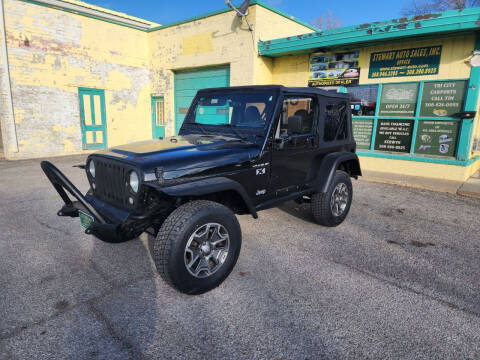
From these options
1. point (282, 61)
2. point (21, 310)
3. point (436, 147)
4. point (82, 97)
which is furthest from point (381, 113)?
point (82, 97)

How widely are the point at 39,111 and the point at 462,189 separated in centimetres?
1266

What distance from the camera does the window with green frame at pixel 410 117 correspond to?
714 centimetres

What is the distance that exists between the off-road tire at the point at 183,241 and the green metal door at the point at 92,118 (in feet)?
35.8

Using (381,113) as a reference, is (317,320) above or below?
below

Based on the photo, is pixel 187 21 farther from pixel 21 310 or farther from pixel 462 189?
pixel 21 310

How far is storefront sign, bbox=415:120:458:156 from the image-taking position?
718 cm

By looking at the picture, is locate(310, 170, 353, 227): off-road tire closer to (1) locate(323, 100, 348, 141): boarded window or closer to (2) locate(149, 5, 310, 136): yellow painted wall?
(1) locate(323, 100, 348, 141): boarded window

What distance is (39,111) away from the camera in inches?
421

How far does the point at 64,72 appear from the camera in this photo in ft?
36.4

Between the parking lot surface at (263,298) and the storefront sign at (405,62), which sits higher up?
the storefront sign at (405,62)

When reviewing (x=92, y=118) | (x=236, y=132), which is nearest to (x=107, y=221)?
(x=236, y=132)

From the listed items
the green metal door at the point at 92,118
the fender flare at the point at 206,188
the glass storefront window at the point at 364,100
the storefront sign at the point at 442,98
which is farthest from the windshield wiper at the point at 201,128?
the green metal door at the point at 92,118

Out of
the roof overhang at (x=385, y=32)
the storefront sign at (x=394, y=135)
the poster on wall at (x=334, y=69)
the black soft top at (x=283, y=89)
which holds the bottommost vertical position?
the storefront sign at (x=394, y=135)

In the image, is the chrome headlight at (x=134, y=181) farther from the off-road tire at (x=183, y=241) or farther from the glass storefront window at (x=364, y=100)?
the glass storefront window at (x=364, y=100)
